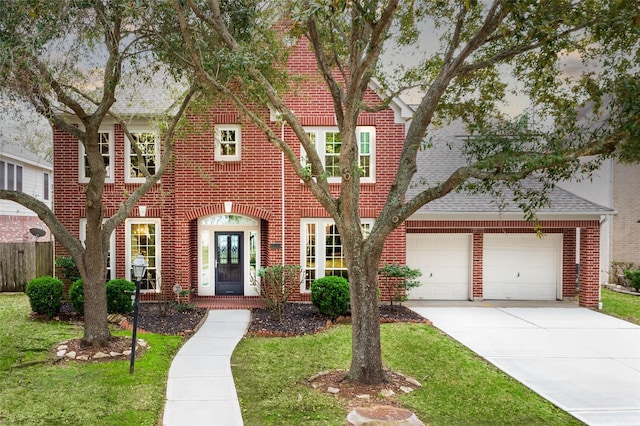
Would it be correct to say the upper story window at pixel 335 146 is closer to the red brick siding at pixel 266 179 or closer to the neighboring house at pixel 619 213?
the red brick siding at pixel 266 179

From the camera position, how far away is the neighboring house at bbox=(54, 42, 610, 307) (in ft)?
45.6

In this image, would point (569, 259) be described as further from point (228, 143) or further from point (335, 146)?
point (228, 143)

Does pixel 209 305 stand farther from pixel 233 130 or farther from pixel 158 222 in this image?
pixel 233 130

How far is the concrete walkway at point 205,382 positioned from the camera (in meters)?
6.15

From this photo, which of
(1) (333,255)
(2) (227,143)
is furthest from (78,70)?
(1) (333,255)

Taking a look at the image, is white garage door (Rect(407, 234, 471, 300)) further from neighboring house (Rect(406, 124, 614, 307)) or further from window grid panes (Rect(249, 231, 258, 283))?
window grid panes (Rect(249, 231, 258, 283))

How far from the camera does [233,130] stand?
14094 mm

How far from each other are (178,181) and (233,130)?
2.36 metres

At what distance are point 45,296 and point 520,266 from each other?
1463 cm

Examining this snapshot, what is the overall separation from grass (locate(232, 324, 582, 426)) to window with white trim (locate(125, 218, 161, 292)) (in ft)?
18.3

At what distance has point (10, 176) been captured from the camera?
73.1ft

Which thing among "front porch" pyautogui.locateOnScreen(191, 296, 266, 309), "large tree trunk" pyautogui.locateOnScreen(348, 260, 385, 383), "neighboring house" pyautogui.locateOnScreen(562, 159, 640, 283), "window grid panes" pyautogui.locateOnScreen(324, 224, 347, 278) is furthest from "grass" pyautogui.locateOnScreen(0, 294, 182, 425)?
"neighboring house" pyautogui.locateOnScreen(562, 159, 640, 283)

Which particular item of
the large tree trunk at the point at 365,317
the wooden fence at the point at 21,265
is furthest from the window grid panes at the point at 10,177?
the large tree trunk at the point at 365,317

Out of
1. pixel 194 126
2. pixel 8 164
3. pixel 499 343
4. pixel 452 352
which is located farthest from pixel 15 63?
pixel 8 164
